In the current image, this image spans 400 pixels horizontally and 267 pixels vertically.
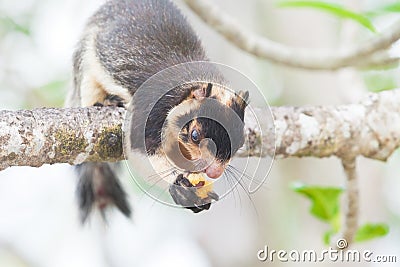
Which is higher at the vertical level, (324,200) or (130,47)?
(130,47)

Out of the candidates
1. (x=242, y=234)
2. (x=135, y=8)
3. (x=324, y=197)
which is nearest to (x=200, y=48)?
(x=135, y=8)

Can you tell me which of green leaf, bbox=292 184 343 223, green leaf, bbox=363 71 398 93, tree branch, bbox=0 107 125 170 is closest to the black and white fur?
tree branch, bbox=0 107 125 170

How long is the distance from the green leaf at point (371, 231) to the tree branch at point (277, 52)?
425mm

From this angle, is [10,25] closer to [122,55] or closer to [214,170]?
[122,55]

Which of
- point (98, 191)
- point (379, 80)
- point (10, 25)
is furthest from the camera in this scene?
point (10, 25)

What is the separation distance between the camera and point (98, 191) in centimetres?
190

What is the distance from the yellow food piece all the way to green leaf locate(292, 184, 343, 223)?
1.36 ft

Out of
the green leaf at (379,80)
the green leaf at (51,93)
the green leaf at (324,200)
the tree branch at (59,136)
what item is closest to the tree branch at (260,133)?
the tree branch at (59,136)

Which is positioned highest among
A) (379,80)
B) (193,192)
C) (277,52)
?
(379,80)

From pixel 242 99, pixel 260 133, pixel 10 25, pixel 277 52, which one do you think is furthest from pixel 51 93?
pixel 242 99

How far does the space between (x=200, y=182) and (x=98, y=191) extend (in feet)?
2.53

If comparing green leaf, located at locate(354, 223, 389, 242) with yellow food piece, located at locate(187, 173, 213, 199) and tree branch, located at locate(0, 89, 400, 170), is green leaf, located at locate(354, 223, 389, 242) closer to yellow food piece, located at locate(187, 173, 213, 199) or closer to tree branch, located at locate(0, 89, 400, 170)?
tree branch, located at locate(0, 89, 400, 170)

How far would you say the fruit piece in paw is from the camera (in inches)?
47.4

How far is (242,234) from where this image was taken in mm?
2955
